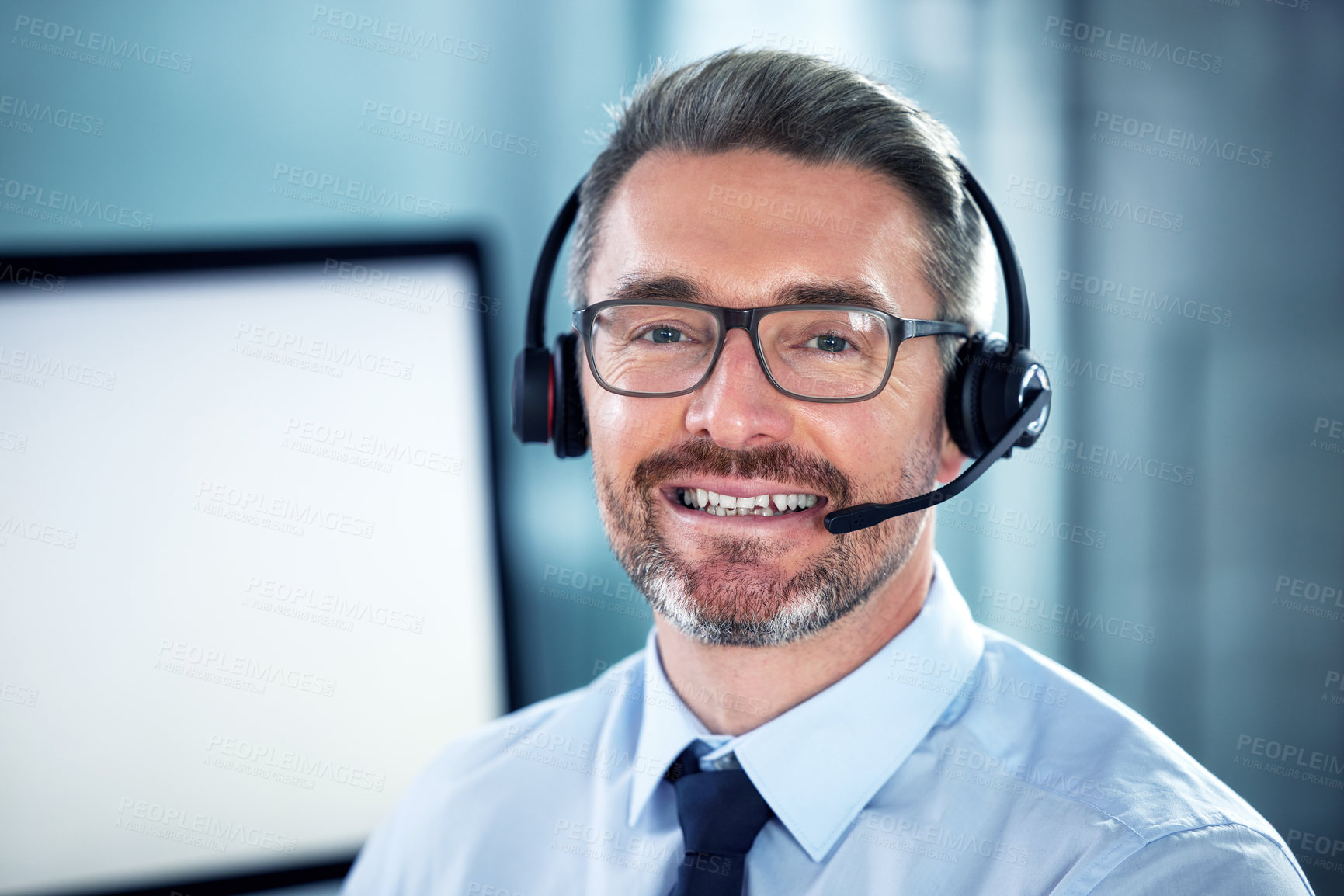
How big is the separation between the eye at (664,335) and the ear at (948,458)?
353mm

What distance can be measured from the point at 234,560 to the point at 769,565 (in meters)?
0.94

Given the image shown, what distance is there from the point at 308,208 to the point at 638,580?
0.97 metres

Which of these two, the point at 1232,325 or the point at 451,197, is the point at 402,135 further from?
the point at 1232,325

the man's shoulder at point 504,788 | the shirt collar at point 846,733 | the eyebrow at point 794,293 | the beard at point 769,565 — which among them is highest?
the eyebrow at point 794,293

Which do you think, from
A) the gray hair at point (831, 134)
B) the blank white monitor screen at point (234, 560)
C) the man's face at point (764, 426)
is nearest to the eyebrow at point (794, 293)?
the man's face at point (764, 426)

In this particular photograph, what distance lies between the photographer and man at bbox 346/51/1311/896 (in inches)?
38.9

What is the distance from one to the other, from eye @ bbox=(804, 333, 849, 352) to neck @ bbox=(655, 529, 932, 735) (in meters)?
0.26

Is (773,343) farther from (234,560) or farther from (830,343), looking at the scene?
(234,560)

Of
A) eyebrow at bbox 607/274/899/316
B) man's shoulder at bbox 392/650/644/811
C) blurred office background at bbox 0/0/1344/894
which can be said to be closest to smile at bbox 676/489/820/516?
eyebrow at bbox 607/274/899/316

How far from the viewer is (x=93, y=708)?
146cm

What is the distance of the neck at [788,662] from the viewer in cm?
110

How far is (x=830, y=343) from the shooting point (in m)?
1.09

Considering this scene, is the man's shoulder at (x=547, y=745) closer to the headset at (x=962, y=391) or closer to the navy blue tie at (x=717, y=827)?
the navy blue tie at (x=717, y=827)

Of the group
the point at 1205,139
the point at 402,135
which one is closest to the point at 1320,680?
the point at 1205,139
